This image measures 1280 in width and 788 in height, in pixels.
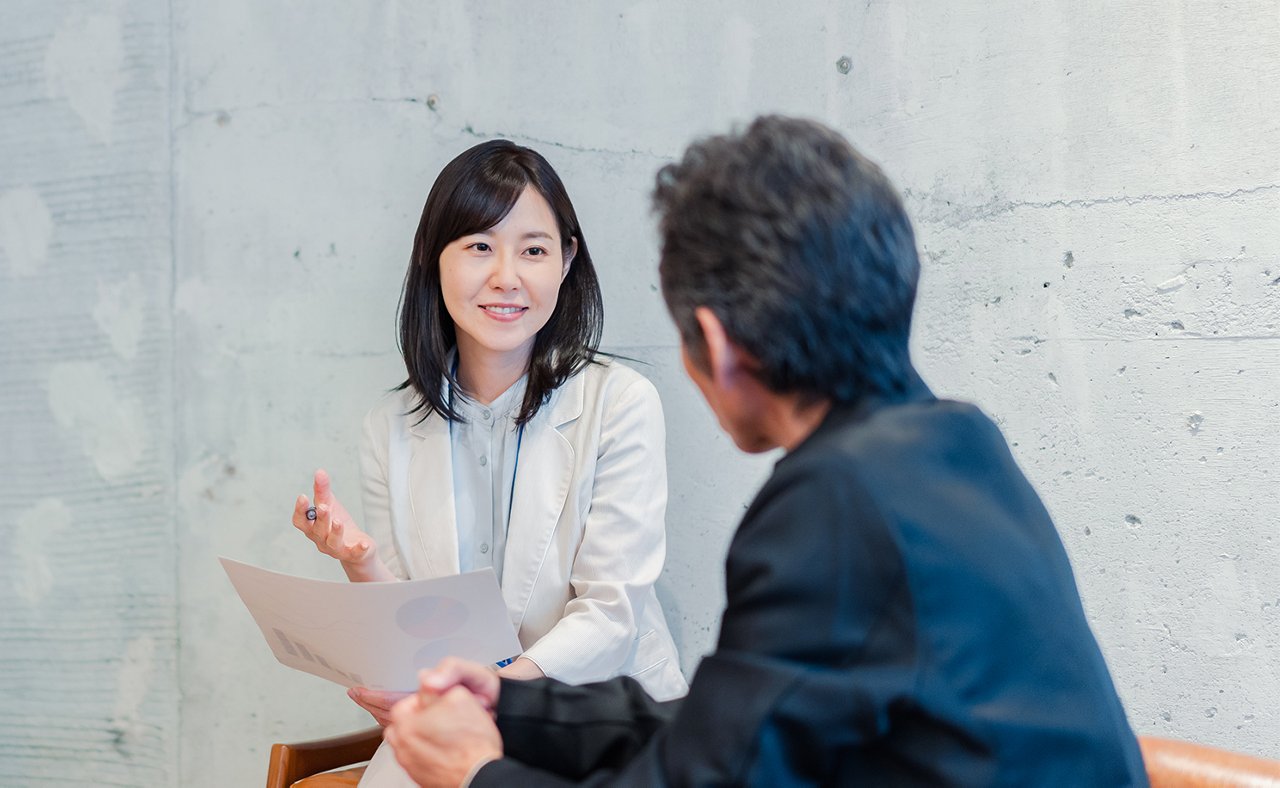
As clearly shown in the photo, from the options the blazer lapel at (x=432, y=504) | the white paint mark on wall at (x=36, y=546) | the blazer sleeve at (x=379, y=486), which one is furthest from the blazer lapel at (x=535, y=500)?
the white paint mark on wall at (x=36, y=546)

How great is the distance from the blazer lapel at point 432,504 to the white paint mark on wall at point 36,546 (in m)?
1.06

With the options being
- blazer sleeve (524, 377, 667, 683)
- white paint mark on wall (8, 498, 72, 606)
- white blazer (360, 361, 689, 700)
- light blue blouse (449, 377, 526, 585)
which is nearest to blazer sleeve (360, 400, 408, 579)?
white blazer (360, 361, 689, 700)

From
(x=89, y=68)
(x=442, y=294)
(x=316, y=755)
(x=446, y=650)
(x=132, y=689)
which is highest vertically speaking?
(x=89, y=68)

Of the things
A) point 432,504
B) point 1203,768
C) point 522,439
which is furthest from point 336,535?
point 1203,768

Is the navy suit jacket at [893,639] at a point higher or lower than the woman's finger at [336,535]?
higher

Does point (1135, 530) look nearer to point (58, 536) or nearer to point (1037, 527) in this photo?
point (1037, 527)

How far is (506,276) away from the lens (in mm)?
1809

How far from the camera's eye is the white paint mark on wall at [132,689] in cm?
246

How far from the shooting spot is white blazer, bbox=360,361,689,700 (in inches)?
71.1

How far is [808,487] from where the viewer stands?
2.60 feet

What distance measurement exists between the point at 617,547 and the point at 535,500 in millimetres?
162

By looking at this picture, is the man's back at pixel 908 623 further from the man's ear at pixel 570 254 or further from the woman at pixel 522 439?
the man's ear at pixel 570 254

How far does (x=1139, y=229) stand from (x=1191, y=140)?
0.17m

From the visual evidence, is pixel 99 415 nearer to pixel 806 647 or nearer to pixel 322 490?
pixel 322 490
